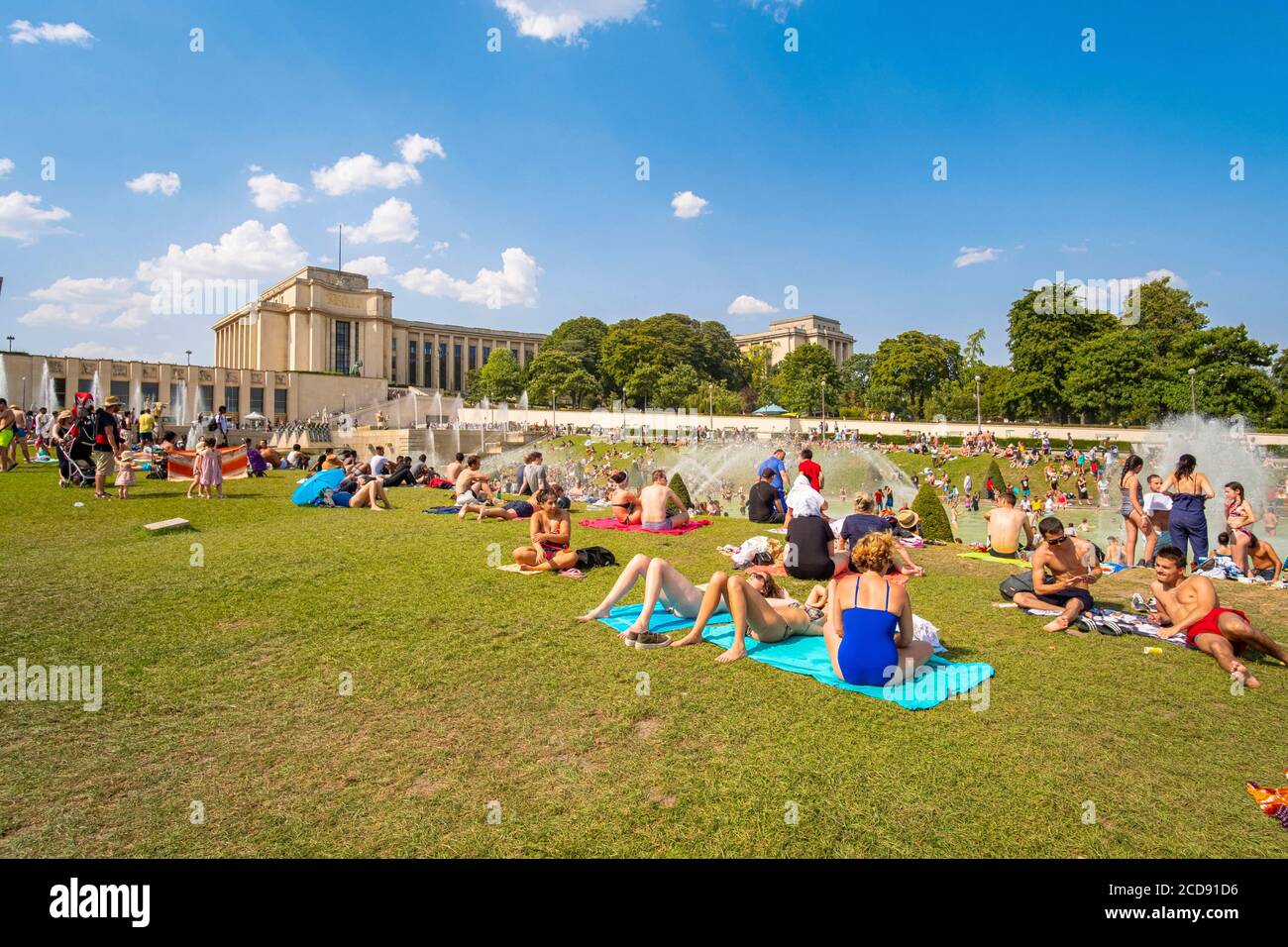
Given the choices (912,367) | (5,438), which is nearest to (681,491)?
(5,438)

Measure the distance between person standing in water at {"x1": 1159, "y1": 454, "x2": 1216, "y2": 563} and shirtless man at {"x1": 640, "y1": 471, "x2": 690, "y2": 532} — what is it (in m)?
7.59

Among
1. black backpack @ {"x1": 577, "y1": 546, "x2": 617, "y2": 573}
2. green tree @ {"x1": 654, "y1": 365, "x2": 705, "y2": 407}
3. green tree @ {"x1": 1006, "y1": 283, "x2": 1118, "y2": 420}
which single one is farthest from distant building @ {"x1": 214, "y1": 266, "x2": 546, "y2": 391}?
black backpack @ {"x1": 577, "y1": 546, "x2": 617, "y2": 573}

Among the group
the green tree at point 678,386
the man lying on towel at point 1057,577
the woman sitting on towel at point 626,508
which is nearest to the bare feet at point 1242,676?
the man lying on towel at point 1057,577

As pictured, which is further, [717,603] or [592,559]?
[592,559]

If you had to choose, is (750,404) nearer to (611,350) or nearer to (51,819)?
(611,350)

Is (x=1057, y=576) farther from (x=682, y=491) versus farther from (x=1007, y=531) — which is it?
(x=682, y=491)

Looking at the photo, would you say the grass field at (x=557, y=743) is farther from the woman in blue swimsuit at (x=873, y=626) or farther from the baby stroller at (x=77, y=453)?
the baby stroller at (x=77, y=453)

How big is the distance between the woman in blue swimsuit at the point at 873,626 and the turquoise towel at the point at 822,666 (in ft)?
0.34

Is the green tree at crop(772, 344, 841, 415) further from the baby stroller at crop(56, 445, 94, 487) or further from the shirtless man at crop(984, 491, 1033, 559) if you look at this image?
the baby stroller at crop(56, 445, 94, 487)

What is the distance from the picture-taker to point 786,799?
3658 mm

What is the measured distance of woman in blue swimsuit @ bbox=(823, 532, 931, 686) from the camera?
17.1 feet

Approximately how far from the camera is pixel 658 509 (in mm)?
13312

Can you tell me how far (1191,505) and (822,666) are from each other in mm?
8038

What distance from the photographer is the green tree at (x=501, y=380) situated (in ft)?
298
